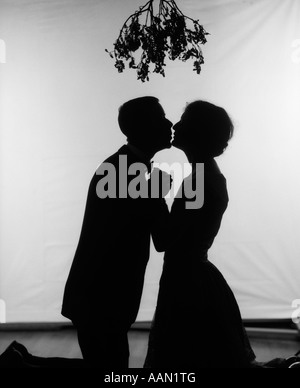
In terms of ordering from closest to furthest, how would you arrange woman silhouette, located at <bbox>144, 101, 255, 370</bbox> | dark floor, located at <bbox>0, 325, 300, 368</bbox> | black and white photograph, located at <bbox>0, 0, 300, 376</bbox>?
woman silhouette, located at <bbox>144, 101, 255, 370</bbox>
dark floor, located at <bbox>0, 325, 300, 368</bbox>
black and white photograph, located at <bbox>0, 0, 300, 376</bbox>

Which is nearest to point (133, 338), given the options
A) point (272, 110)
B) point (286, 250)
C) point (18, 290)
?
point (18, 290)

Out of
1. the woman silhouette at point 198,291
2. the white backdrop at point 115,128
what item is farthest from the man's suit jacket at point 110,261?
the white backdrop at point 115,128

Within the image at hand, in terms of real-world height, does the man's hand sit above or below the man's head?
below

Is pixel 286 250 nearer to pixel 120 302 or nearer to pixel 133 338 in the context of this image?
pixel 133 338

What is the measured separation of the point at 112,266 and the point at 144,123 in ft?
1.99

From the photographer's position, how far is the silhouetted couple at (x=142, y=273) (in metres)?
1.61

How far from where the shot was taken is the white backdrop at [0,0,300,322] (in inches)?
109

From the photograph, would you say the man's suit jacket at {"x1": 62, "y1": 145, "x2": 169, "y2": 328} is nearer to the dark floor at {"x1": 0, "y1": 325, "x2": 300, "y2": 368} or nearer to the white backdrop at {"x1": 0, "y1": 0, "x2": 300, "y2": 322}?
the dark floor at {"x1": 0, "y1": 325, "x2": 300, "y2": 368}

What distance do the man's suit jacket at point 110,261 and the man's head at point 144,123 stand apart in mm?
77

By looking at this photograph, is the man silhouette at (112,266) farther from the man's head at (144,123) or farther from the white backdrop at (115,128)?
the white backdrop at (115,128)

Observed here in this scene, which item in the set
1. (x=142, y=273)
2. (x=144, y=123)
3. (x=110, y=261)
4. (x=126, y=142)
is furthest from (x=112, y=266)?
(x=126, y=142)

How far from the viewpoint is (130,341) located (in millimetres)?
2820

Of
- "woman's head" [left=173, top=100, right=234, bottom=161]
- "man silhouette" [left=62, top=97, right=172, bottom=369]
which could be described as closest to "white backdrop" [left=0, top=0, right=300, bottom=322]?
"woman's head" [left=173, top=100, right=234, bottom=161]

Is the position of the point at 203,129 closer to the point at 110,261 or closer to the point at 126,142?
the point at 110,261
